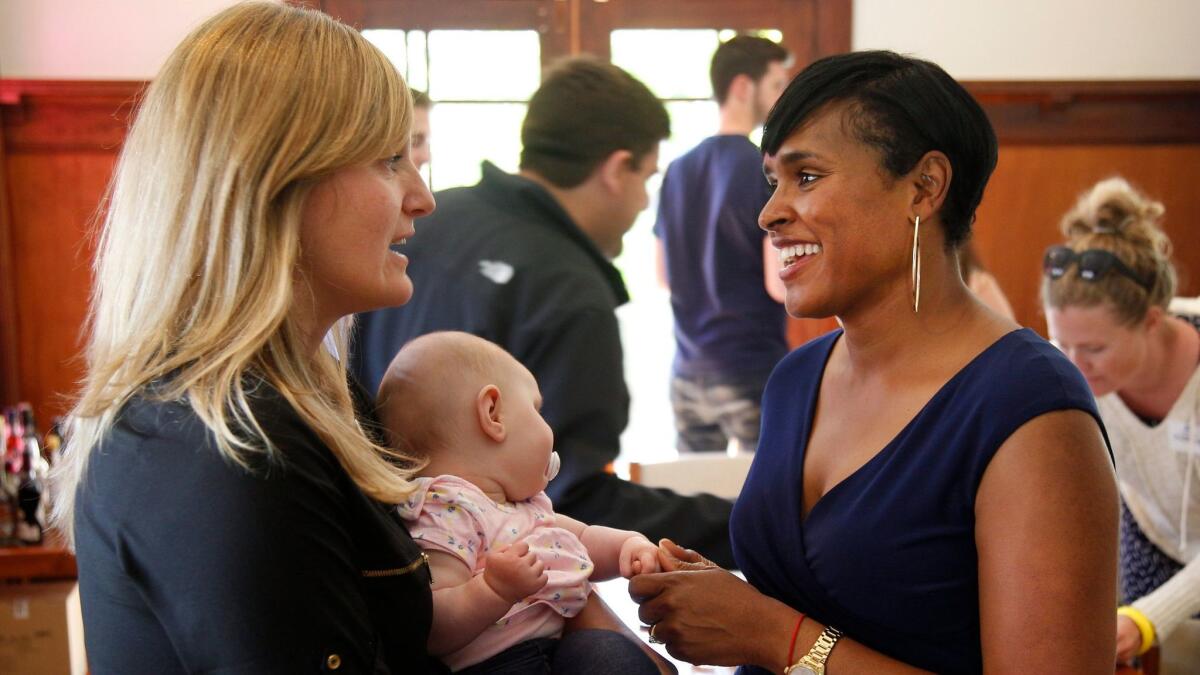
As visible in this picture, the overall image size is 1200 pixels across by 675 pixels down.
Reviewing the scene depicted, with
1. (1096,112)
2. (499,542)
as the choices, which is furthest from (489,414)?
(1096,112)

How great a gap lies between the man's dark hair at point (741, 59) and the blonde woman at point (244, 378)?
3.51 m

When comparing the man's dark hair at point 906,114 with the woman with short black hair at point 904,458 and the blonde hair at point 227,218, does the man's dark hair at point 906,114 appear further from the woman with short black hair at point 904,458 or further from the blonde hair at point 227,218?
the blonde hair at point 227,218

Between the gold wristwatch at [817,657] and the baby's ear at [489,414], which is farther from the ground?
the baby's ear at [489,414]

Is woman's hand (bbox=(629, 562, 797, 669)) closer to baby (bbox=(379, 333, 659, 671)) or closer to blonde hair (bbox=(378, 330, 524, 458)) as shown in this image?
baby (bbox=(379, 333, 659, 671))

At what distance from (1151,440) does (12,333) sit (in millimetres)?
5374

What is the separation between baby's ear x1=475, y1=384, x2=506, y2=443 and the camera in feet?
5.28

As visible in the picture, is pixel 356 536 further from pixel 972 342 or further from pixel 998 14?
pixel 998 14

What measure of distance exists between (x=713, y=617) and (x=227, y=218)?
2.73 ft

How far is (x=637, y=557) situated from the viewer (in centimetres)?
168

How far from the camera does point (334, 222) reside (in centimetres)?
Answer: 126

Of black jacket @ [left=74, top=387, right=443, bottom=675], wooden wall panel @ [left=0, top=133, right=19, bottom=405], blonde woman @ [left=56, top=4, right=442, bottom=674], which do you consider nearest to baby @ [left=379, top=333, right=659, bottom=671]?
blonde woman @ [left=56, top=4, right=442, bottom=674]

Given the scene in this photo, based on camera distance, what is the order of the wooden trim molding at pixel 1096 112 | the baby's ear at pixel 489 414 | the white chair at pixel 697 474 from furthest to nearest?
the wooden trim molding at pixel 1096 112
the white chair at pixel 697 474
the baby's ear at pixel 489 414

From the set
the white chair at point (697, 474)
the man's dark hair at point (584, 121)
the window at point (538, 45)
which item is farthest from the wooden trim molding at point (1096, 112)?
the man's dark hair at point (584, 121)

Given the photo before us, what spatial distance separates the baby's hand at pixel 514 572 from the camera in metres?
1.39
